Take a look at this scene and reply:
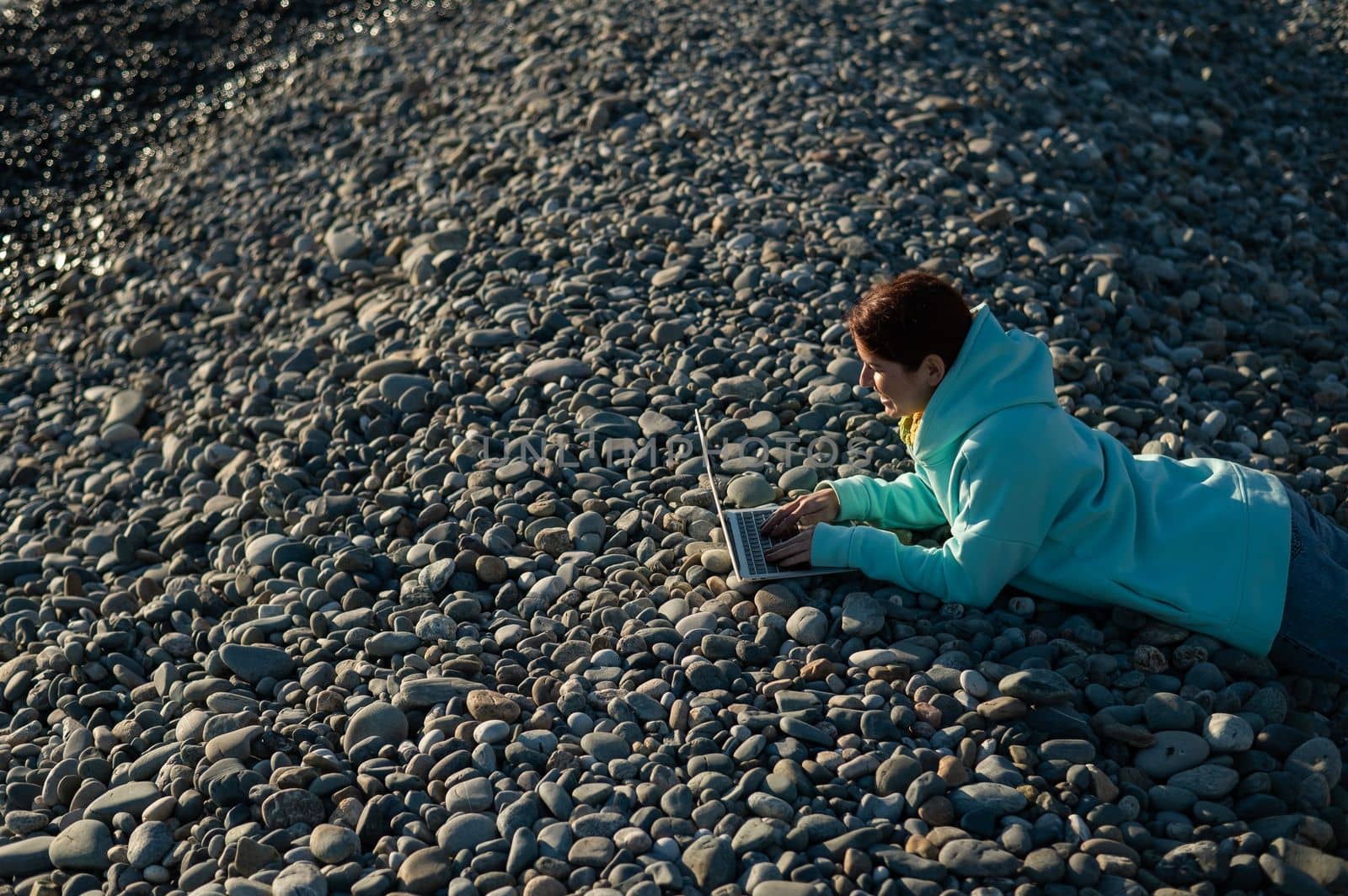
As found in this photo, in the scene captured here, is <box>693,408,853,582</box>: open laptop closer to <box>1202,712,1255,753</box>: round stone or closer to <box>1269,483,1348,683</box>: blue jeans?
<box>1202,712,1255,753</box>: round stone

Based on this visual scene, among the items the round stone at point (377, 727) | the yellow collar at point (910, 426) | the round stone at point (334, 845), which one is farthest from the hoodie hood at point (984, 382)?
the round stone at point (334, 845)

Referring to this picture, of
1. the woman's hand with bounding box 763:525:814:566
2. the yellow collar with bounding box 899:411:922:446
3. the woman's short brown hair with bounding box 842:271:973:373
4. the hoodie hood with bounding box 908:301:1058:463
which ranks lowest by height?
the woman's hand with bounding box 763:525:814:566

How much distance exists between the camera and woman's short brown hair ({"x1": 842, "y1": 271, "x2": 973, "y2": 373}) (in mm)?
3242

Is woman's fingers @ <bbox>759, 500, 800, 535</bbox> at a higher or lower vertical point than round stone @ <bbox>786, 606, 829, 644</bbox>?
higher

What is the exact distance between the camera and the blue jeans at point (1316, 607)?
3.22 meters

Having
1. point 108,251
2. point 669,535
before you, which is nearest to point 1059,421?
point 669,535

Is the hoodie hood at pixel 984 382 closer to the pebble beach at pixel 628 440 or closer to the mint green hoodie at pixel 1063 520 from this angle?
the mint green hoodie at pixel 1063 520

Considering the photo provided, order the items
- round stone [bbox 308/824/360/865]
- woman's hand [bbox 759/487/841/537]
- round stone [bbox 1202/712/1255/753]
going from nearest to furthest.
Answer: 1. round stone [bbox 308/824/360/865]
2. round stone [bbox 1202/712/1255/753]
3. woman's hand [bbox 759/487/841/537]

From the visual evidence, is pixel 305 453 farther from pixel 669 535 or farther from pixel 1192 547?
pixel 1192 547

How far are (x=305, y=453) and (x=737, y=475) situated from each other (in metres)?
1.81

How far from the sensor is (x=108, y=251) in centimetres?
739

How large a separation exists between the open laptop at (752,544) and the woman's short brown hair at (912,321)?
0.65 meters

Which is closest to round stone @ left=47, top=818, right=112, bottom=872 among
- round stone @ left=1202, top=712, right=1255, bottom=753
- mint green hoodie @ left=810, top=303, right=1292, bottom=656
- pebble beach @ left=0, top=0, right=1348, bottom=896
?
pebble beach @ left=0, top=0, right=1348, bottom=896

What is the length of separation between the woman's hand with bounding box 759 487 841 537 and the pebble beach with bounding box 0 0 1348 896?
20cm
